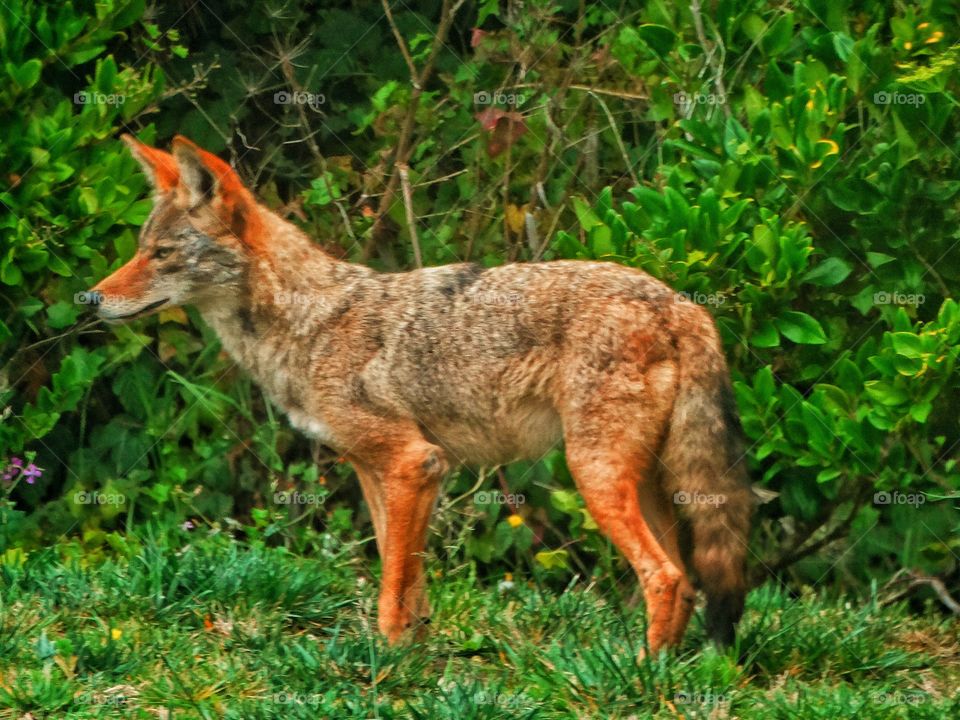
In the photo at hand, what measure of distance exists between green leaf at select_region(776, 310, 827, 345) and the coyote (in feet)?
2.69

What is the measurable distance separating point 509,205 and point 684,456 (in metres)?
2.77

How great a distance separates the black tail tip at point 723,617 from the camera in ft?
18.4

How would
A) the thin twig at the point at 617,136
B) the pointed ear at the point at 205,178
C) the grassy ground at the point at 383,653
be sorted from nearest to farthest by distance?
the grassy ground at the point at 383,653, the pointed ear at the point at 205,178, the thin twig at the point at 617,136

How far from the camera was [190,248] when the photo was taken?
632 centimetres

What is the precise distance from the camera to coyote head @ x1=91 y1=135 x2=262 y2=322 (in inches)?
247

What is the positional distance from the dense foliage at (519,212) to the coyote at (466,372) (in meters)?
0.78

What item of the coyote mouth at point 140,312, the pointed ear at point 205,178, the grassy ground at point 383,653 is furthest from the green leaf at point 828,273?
the coyote mouth at point 140,312

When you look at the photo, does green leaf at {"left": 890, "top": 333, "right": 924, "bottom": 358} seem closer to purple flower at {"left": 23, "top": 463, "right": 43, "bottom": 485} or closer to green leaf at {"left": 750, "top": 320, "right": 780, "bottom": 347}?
green leaf at {"left": 750, "top": 320, "right": 780, "bottom": 347}

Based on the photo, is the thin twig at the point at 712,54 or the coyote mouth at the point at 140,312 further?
the thin twig at the point at 712,54

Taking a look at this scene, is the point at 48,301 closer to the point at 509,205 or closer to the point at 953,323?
the point at 509,205

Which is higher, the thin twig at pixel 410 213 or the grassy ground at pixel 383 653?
the thin twig at pixel 410 213

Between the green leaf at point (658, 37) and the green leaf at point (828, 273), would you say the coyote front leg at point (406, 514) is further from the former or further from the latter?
the green leaf at point (658, 37)

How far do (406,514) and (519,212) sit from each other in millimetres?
2620

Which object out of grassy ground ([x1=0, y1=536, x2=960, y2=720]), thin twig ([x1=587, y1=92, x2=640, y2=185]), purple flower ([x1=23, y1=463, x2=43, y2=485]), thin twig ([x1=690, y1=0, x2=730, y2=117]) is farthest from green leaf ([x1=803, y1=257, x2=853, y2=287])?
purple flower ([x1=23, y1=463, x2=43, y2=485])
